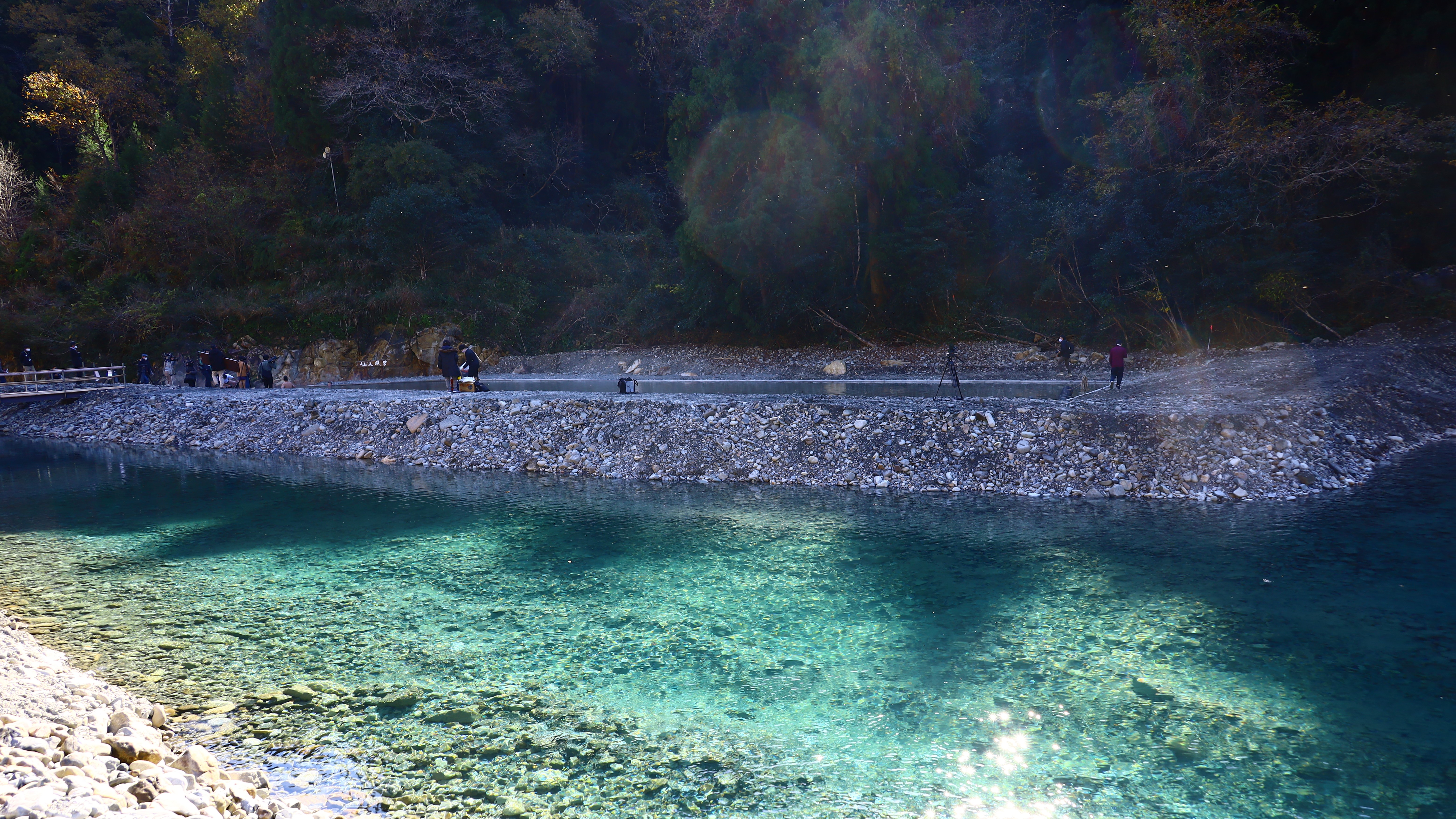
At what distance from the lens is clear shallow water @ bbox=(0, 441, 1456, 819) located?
5258 mm

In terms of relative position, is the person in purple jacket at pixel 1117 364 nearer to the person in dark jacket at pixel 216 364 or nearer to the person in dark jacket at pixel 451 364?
the person in dark jacket at pixel 451 364

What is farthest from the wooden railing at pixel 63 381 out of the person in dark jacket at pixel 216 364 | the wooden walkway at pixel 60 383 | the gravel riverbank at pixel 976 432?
the gravel riverbank at pixel 976 432

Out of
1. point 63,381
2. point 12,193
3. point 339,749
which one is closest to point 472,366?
point 339,749

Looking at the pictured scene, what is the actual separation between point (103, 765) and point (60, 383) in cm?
3299

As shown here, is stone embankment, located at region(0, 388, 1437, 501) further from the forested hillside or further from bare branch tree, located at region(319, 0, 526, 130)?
bare branch tree, located at region(319, 0, 526, 130)

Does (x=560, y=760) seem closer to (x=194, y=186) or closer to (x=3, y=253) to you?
(x=194, y=186)

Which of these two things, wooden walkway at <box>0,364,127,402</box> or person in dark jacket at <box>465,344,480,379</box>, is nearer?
person in dark jacket at <box>465,344,480,379</box>

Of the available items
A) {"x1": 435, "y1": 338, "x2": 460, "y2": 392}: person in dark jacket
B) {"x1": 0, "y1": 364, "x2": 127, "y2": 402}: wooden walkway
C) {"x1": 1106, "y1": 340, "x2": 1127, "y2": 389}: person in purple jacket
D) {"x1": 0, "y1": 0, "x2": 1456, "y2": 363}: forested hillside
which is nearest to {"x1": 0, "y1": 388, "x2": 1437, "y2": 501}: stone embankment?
{"x1": 435, "y1": 338, "x2": 460, "y2": 392}: person in dark jacket

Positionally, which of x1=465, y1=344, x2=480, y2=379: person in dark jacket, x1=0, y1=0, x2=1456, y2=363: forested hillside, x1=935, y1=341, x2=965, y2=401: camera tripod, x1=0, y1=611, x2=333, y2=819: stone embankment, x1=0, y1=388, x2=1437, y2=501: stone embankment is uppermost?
x1=0, y1=0, x2=1456, y2=363: forested hillside

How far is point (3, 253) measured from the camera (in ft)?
131

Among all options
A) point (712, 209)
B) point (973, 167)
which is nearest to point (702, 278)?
point (712, 209)

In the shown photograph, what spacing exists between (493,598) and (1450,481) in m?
14.9

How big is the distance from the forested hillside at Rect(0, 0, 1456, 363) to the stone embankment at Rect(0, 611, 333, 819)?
2410 centimetres

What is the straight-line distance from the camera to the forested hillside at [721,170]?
79.4 feet
